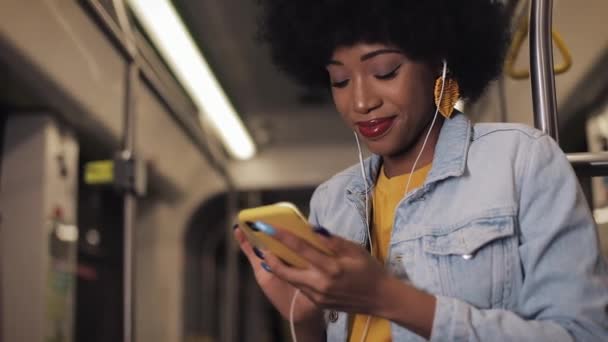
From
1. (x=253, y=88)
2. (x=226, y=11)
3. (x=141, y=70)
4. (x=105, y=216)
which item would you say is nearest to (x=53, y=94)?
(x=141, y=70)

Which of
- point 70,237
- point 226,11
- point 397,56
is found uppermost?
point 226,11

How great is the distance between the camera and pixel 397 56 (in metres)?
1.11

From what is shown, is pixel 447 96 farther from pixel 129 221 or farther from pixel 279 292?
pixel 129 221

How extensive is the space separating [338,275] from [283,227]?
0.09 m

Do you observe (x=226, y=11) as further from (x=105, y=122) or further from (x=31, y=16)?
(x=31, y=16)

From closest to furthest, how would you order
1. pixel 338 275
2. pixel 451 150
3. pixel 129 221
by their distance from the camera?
pixel 338 275 → pixel 451 150 → pixel 129 221

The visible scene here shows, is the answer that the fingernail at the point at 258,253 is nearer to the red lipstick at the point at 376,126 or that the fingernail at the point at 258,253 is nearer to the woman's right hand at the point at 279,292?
the woman's right hand at the point at 279,292

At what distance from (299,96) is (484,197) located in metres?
3.06

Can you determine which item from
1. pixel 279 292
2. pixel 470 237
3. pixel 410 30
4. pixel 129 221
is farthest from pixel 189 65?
pixel 470 237

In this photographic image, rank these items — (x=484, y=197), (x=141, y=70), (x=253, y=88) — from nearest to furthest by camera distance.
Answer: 1. (x=484, y=197)
2. (x=141, y=70)
3. (x=253, y=88)

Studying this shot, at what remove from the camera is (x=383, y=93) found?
1099 mm

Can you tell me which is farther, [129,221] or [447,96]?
[129,221]

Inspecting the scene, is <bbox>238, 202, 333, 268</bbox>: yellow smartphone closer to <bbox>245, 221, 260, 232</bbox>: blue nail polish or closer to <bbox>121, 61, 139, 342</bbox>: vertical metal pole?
<bbox>245, 221, 260, 232</bbox>: blue nail polish

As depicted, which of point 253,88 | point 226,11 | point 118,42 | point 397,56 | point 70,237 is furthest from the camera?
point 253,88
